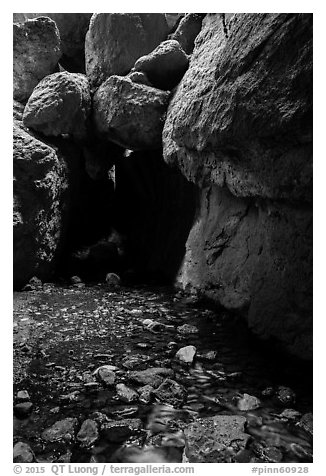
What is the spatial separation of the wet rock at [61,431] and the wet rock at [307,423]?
1.11 metres

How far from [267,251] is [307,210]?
20.4 inches

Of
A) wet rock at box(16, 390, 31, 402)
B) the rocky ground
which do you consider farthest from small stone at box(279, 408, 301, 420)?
wet rock at box(16, 390, 31, 402)

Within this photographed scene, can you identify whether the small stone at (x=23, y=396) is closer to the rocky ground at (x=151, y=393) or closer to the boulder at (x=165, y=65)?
the rocky ground at (x=151, y=393)

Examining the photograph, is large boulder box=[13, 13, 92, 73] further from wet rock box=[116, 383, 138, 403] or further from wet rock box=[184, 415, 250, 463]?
wet rock box=[184, 415, 250, 463]

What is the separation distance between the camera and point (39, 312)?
3273 millimetres

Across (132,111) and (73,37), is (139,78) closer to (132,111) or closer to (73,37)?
(132,111)

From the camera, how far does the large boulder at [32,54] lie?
16.0ft

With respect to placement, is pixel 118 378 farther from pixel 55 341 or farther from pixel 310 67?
pixel 310 67

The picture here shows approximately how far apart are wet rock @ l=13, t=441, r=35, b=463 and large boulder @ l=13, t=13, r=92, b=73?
5.70m

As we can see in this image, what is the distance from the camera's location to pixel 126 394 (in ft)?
6.54

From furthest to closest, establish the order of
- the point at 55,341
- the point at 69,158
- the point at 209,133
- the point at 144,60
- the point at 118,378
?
the point at 69,158 < the point at 144,60 < the point at 209,133 < the point at 55,341 < the point at 118,378

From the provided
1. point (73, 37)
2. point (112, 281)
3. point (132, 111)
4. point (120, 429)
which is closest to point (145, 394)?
point (120, 429)

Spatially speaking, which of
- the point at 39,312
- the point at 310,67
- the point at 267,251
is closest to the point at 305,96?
the point at 310,67

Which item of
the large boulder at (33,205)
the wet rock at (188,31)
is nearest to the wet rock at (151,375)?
the large boulder at (33,205)
